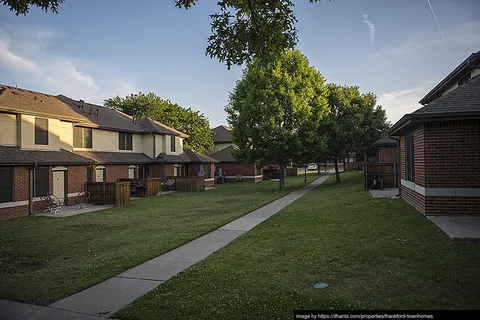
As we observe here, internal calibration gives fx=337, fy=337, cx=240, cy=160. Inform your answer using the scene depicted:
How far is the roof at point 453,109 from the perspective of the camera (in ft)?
29.9

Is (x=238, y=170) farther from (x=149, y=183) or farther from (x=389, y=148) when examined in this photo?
(x=389, y=148)

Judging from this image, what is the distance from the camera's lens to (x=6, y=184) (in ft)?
52.5

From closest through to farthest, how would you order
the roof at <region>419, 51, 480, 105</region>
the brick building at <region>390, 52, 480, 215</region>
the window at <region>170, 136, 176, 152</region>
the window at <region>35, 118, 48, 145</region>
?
the brick building at <region>390, 52, 480, 215</region>
the roof at <region>419, 51, 480, 105</region>
the window at <region>35, 118, 48, 145</region>
the window at <region>170, 136, 176, 152</region>

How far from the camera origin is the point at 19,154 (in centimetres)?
1700

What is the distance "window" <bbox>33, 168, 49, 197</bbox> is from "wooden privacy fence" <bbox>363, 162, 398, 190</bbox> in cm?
1832

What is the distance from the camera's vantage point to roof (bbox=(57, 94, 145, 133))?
85.3 ft

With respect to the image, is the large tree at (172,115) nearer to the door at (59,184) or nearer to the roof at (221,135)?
the roof at (221,135)

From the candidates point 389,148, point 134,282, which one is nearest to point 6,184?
point 134,282

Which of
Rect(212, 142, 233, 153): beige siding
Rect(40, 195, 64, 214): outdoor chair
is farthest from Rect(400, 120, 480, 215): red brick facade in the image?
Rect(212, 142, 233, 153): beige siding

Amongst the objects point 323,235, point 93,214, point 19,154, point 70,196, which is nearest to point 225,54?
point 323,235

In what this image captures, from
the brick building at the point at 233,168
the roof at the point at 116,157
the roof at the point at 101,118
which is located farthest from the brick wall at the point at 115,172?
the brick building at the point at 233,168

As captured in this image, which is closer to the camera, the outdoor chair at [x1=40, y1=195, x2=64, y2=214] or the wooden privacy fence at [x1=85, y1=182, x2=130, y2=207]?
the outdoor chair at [x1=40, y1=195, x2=64, y2=214]

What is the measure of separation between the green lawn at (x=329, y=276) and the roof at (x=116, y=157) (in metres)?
18.2

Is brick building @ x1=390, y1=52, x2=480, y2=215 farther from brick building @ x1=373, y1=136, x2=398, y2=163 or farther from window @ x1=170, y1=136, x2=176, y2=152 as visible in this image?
window @ x1=170, y1=136, x2=176, y2=152
